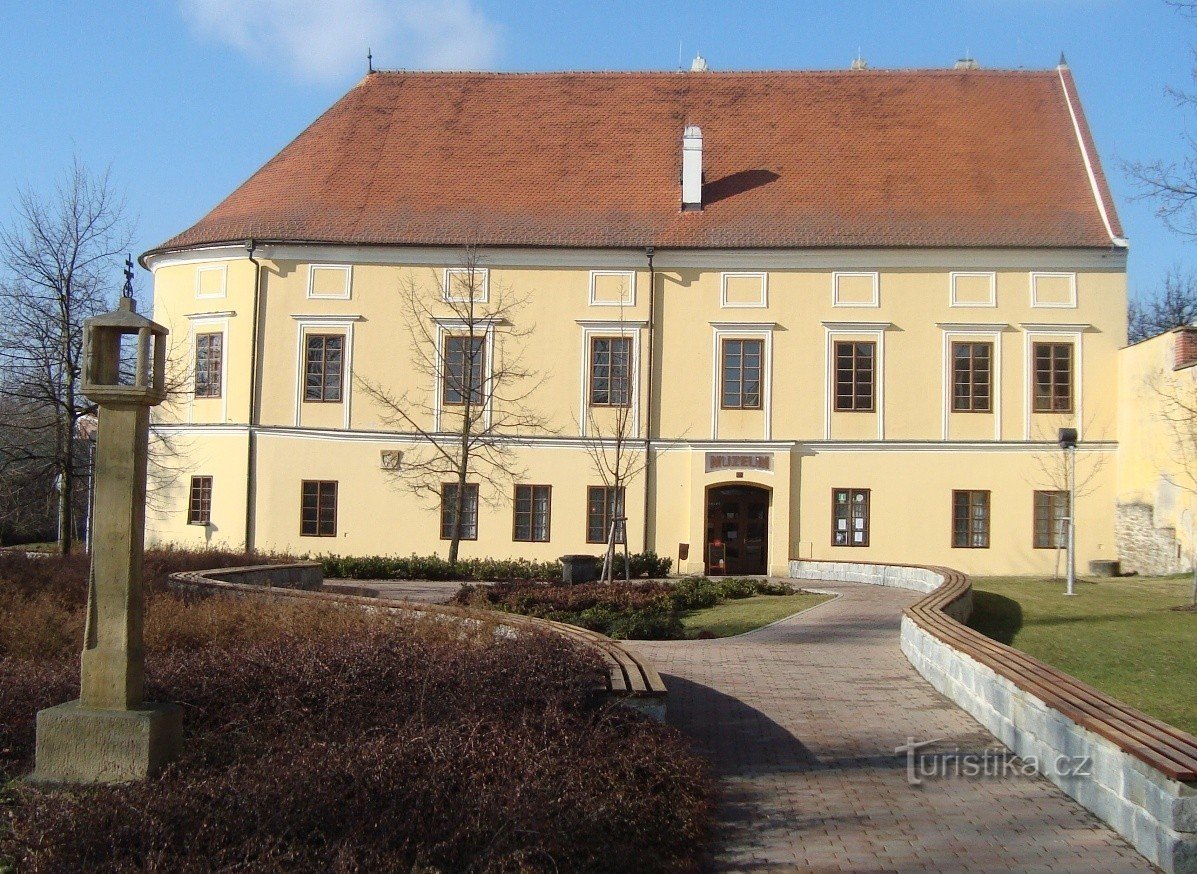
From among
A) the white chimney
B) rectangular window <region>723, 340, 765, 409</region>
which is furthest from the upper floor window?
the white chimney

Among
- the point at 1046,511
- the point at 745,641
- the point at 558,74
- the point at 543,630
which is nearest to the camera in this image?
the point at 543,630

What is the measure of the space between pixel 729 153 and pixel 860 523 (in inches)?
476

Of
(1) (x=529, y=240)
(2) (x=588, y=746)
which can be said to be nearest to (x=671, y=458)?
(1) (x=529, y=240)

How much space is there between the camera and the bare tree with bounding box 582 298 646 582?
3244cm

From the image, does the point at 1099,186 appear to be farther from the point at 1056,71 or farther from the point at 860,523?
the point at 860,523

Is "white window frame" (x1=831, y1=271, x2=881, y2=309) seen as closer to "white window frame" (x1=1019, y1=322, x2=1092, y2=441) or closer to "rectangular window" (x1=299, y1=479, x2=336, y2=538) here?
"white window frame" (x1=1019, y1=322, x2=1092, y2=441)

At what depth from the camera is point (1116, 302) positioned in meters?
32.2

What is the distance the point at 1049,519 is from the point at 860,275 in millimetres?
8476

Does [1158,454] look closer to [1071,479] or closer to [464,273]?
[1071,479]

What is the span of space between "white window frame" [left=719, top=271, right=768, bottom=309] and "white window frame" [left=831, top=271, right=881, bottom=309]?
6.21ft

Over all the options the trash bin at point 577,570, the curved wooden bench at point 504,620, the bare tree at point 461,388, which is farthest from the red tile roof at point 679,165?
the curved wooden bench at point 504,620

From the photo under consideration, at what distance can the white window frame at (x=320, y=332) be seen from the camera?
3347cm

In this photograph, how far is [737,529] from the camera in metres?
32.8

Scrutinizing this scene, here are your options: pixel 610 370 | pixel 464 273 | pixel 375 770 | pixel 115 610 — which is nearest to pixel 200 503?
pixel 464 273
